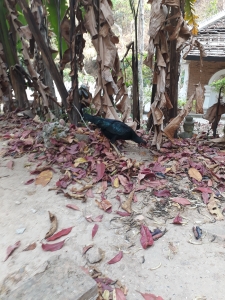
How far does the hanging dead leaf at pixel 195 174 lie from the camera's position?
248 centimetres

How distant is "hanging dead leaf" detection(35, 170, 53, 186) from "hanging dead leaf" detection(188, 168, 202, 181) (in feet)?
4.40

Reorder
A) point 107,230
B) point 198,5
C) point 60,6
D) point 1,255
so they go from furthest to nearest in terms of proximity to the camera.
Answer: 1. point 198,5
2. point 60,6
3. point 107,230
4. point 1,255

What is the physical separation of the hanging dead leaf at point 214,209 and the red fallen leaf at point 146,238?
1.84ft

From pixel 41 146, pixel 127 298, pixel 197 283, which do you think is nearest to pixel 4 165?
pixel 41 146

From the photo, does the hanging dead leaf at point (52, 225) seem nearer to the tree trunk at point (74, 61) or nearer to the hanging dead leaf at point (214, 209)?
the hanging dead leaf at point (214, 209)

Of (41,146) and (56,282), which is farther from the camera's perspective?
(41,146)

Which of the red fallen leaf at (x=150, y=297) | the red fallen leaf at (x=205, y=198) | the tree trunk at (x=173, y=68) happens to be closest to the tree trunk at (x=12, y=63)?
the tree trunk at (x=173, y=68)

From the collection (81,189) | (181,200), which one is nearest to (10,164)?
(81,189)

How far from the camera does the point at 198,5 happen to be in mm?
22875

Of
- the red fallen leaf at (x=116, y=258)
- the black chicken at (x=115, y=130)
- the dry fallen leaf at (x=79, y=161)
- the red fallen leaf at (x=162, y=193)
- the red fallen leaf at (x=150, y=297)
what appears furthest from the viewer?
the black chicken at (x=115, y=130)

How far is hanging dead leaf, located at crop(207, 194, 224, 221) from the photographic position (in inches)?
78.9

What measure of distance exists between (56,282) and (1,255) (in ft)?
1.98

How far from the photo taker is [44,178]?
2.56 meters

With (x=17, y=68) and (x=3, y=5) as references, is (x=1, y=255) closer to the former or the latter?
(x=17, y=68)
